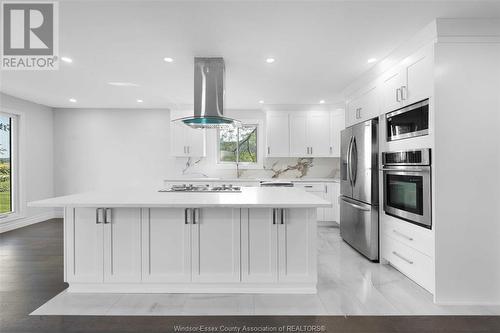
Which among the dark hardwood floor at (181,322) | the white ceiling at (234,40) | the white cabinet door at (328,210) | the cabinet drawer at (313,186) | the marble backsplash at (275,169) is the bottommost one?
the dark hardwood floor at (181,322)

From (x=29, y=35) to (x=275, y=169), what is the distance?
14.5 ft

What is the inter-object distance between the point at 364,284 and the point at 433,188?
1138mm

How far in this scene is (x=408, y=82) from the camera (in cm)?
276

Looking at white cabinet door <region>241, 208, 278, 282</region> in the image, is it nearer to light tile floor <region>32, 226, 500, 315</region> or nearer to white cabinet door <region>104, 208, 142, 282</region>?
light tile floor <region>32, 226, 500, 315</region>

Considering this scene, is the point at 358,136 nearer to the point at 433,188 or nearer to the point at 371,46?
the point at 371,46

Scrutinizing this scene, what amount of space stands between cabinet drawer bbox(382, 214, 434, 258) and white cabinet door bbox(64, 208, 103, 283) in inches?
115

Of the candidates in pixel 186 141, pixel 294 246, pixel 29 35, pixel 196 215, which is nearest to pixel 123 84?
pixel 29 35

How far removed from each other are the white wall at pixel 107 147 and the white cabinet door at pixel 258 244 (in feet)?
12.8

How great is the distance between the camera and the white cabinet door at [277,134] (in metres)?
5.57

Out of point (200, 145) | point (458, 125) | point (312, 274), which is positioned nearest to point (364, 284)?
point (312, 274)

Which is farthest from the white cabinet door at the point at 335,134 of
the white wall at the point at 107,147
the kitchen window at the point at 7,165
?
the kitchen window at the point at 7,165

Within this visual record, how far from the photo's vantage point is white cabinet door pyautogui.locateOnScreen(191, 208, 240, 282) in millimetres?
2551

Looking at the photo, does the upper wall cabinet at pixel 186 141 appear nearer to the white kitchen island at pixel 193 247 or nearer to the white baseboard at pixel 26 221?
the white baseboard at pixel 26 221

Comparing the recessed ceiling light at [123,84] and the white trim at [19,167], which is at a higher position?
the recessed ceiling light at [123,84]
